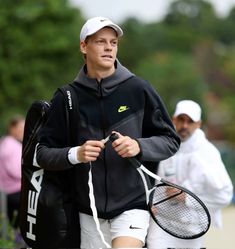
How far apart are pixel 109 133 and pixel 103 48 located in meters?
0.53

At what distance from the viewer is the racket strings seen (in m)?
4.95

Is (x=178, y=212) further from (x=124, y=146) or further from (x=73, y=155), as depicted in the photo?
(x=73, y=155)

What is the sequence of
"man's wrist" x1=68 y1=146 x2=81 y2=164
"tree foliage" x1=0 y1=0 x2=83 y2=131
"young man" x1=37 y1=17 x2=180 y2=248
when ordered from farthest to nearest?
"tree foliage" x1=0 y1=0 x2=83 y2=131 < "young man" x1=37 y1=17 x2=180 y2=248 < "man's wrist" x1=68 y1=146 x2=81 y2=164

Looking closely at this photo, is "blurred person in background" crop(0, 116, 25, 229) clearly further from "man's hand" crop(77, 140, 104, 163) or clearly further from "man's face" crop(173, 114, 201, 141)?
"man's hand" crop(77, 140, 104, 163)

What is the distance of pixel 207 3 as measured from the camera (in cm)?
14625

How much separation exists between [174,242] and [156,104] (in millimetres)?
1182

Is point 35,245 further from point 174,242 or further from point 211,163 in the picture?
point 211,163

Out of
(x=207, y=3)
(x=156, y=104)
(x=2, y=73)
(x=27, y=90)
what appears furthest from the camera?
(x=207, y=3)

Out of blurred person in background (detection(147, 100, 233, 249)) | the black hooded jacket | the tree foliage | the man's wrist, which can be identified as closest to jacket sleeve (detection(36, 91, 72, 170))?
the black hooded jacket

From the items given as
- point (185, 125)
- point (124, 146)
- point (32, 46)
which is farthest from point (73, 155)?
point (32, 46)

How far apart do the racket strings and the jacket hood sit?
686 mm

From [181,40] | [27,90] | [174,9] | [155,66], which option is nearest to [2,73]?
[27,90]

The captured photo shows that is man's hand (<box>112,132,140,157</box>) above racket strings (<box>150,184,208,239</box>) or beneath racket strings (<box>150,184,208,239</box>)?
above

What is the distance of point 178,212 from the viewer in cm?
511
